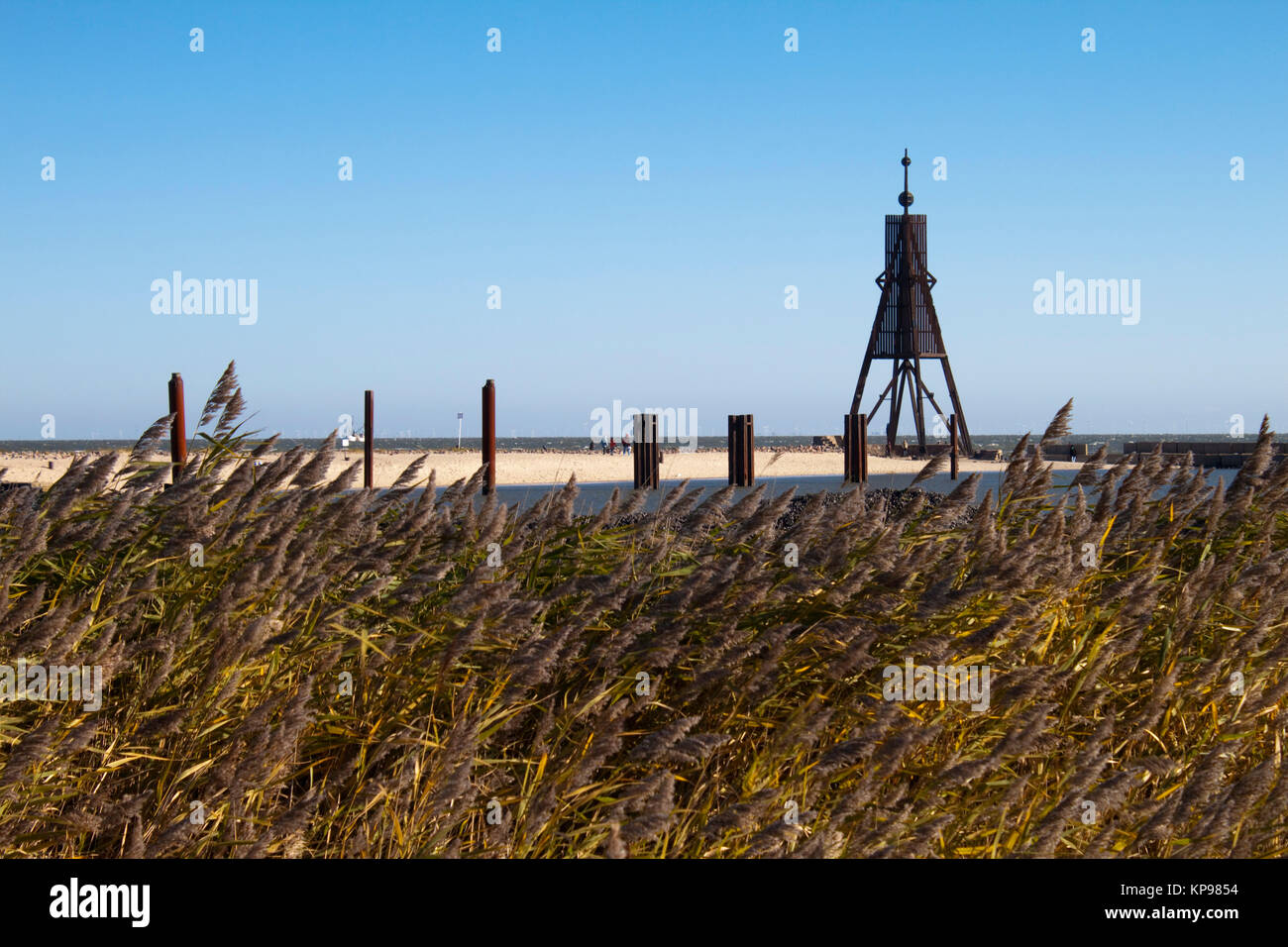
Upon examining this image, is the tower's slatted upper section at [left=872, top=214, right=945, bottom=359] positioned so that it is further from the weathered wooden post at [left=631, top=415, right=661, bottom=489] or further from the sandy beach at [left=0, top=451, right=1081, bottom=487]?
the weathered wooden post at [left=631, top=415, right=661, bottom=489]

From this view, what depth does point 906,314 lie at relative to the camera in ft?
138

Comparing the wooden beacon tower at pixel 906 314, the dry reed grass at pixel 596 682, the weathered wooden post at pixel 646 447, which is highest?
the wooden beacon tower at pixel 906 314

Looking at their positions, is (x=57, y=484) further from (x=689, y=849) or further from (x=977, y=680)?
(x=977, y=680)

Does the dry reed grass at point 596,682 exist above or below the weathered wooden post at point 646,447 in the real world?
below

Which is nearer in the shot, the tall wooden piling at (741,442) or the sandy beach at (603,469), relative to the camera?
the tall wooden piling at (741,442)

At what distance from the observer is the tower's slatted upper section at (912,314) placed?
42.0 meters

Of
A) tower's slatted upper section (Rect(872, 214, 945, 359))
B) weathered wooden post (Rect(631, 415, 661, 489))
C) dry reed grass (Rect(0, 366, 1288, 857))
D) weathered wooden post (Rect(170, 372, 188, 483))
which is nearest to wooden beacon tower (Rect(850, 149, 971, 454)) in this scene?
tower's slatted upper section (Rect(872, 214, 945, 359))

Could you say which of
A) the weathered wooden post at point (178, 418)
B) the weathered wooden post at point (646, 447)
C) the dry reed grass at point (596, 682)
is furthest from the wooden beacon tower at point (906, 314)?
the dry reed grass at point (596, 682)

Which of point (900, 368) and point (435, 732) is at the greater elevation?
point (900, 368)

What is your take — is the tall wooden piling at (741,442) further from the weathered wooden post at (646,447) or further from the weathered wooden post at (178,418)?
the weathered wooden post at (178,418)
